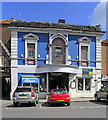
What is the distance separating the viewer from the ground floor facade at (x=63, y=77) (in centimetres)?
1997

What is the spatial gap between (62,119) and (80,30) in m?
15.0

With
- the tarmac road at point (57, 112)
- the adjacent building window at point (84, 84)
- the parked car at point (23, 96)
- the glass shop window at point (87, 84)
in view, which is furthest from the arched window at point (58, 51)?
the tarmac road at point (57, 112)

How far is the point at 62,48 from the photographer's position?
21234 millimetres

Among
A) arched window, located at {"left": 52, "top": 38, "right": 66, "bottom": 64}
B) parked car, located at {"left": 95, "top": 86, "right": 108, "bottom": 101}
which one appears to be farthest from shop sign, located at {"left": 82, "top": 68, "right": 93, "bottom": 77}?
parked car, located at {"left": 95, "top": 86, "right": 108, "bottom": 101}

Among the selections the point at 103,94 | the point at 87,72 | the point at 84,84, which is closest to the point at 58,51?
the point at 87,72

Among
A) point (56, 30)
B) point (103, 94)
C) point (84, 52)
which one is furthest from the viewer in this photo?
point (84, 52)

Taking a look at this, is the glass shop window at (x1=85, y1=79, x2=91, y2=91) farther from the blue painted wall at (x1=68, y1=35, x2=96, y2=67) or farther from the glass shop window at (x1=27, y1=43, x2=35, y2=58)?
the glass shop window at (x1=27, y1=43, x2=35, y2=58)

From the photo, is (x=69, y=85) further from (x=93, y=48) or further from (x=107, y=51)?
(x=107, y=51)

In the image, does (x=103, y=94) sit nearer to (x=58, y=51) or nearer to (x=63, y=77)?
(x=58, y=51)

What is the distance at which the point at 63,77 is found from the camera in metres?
23.1

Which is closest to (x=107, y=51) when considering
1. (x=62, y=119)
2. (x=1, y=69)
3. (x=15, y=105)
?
(x=1, y=69)

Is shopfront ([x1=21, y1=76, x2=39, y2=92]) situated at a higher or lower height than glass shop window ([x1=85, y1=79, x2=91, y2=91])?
higher

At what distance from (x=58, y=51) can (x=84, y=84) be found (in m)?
5.23

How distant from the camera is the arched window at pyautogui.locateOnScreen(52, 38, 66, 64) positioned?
68.7 feet
